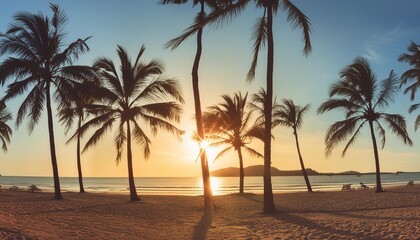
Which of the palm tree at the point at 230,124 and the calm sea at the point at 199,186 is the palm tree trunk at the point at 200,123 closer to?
the palm tree at the point at 230,124

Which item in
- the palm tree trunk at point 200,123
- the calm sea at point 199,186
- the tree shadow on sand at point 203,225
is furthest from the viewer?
the calm sea at point 199,186

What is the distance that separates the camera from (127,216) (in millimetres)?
14914

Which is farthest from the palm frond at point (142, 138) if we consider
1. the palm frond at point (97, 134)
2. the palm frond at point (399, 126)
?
the palm frond at point (399, 126)

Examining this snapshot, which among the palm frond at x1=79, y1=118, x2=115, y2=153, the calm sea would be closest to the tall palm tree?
the palm frond at x1=79, y1=118, x2=115, y2=153

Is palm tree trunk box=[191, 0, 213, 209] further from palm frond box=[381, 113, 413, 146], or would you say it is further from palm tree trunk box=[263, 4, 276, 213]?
palm frond box=[381, 113, 413, 146]

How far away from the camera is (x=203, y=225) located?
1271 cm

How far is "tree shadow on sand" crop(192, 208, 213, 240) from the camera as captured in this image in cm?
1066

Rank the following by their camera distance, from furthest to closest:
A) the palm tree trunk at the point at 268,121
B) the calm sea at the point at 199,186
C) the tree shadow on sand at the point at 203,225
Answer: the calm sea at the point at 199,186 → the palm tree trunk at the point at 268,121 → the tree shadow on sand at the point at 203,225

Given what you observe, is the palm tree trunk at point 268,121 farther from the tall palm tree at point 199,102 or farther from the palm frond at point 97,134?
the palm frond at point 97,134

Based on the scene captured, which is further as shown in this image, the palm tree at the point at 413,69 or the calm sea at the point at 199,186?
the calm sea at the point at 199,186

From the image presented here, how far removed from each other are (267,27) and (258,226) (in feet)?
25.1

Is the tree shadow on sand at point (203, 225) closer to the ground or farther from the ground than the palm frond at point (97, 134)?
closer to the ground

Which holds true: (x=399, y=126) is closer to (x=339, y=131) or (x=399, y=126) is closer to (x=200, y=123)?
(x=339, y=131)

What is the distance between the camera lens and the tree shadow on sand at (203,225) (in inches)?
420
